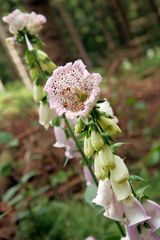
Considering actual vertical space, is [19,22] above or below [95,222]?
above

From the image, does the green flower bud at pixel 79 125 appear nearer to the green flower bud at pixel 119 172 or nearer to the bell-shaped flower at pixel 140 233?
the green flower bud at pixel 119 172

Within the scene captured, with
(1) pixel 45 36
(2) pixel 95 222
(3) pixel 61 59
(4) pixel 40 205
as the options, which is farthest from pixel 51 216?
(1) pixel 45 36

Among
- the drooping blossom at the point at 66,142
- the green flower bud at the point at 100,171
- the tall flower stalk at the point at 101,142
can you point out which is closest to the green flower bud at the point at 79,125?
the tall flower stalk at the point at 101,142

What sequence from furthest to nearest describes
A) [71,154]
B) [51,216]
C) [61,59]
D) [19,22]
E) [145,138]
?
[61,59] < [145,138] < [51,216] < [71,154] < [19,22]

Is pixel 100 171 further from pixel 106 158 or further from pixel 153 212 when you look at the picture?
pixel 153 212

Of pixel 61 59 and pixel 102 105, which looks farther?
pixel 61 59

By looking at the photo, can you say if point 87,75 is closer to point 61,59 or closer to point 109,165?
point 109,165
